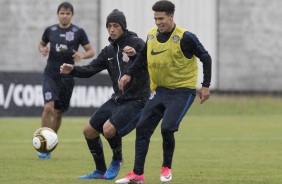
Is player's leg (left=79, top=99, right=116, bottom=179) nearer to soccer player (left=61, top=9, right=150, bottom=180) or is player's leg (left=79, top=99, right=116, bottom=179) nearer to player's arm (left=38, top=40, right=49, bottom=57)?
soccer player (left=61, top=9, right=150, bottom=180)

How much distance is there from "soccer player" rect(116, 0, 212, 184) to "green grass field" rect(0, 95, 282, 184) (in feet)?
A: 2.03

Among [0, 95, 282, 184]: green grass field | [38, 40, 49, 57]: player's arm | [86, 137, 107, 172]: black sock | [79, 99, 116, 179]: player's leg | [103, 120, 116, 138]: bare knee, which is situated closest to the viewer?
[103, 120, 116, 138]: bare knee

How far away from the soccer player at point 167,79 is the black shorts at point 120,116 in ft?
1.29

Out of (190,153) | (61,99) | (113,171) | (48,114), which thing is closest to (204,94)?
(113,171)

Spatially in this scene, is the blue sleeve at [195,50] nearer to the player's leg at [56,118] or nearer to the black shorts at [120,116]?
the black shorts at [120,116]

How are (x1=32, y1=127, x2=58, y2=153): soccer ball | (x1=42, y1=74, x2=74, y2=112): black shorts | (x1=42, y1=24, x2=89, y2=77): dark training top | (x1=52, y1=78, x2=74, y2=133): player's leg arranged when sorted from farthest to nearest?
(x1=42, y1=24, x2=89, y2=77): dark training top, (x1=52, y1=78, x2=74, y2=133): player's leg, (x1=42, y1=74, x2=74, y2=112): black shorts, (x1=32, y1=127, x2=58, y2=153): soccer ball

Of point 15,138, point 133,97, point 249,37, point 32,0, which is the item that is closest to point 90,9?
point 32,0

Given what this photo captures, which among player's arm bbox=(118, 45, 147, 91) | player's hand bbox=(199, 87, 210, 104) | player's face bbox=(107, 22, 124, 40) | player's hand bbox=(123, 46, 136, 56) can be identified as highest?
player's face bbox=(107, 22, 124, 40)

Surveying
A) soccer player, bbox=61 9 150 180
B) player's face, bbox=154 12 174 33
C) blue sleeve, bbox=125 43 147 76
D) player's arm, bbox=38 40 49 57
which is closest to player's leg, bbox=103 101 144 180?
soccer player, bbox=61 9 150 180

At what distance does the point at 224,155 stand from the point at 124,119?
4.38 metres

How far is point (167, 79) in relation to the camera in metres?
11.4

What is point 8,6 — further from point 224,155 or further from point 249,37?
point 224,155

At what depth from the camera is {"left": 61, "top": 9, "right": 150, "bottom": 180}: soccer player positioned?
1173cm

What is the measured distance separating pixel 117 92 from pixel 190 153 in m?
4.50
